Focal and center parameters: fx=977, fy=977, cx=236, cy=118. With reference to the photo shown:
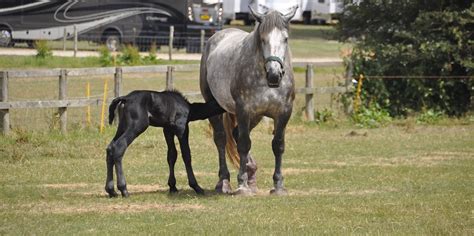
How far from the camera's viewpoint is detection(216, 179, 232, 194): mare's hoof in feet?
44.0

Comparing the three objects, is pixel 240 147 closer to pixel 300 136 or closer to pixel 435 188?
pixel 435 188

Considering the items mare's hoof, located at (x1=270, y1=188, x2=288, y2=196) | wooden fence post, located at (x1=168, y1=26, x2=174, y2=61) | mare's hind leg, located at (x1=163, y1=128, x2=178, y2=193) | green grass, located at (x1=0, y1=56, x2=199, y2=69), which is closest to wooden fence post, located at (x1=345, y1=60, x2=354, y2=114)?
green grass, located at (x1=0, y1=56, x2=199, y2=69)

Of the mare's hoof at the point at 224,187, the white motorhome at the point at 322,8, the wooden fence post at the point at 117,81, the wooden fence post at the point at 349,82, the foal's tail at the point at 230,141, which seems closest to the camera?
the mare's hoof at the point at 224,187

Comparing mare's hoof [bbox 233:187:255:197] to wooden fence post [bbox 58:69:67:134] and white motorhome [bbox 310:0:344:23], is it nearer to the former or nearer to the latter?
wooden fence post [bbox 58:69:67:134]

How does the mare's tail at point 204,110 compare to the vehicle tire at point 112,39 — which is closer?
the mare's tail at point 204,110

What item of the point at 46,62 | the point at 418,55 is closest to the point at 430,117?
the point at 418,55

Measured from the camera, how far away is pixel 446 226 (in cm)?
1048

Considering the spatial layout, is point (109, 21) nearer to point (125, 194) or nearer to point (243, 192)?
point (243, 192)

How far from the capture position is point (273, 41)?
1230cm

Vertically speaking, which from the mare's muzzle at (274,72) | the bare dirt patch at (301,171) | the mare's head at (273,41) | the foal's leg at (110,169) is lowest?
the bare dirt patch at (301,171)

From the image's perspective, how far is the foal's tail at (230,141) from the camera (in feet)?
46.7

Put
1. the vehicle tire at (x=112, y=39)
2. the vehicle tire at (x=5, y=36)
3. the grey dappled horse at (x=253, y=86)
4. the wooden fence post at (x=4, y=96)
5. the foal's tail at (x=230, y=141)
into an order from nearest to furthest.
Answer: the grey dappled horse at (x=253, y=86)
the foal's tail at (x=230, y=141)
the wooden fence post at (x=4, y=96)
the vehicle tire at (x=5, y=36)
the vehicle tire at (x=112, y=39)

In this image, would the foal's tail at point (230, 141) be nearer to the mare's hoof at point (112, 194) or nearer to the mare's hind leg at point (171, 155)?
the mare's hind leg at point (171, 155)

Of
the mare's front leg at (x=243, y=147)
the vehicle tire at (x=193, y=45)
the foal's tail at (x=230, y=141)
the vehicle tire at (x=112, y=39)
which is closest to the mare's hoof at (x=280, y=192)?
the mare's front leg at (x=243, y=147)
